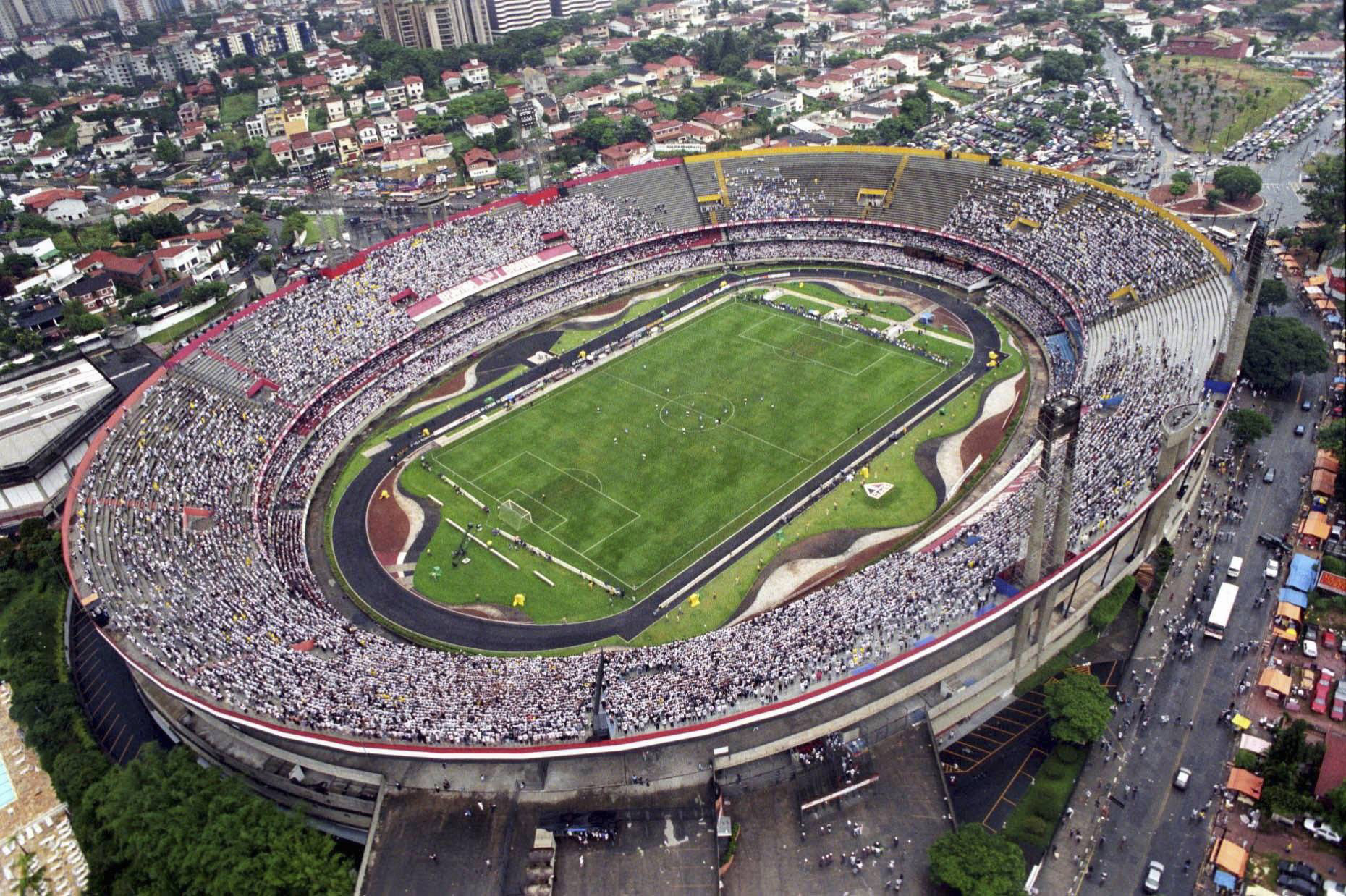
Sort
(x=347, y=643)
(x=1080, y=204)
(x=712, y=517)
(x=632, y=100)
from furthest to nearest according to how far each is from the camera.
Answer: (x=632, y=100)
(x=1080, y=204)
(x=712, y=517)
(x=347, y=643)

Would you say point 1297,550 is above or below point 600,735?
below

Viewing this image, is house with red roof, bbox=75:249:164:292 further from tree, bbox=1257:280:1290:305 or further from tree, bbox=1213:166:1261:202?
tree, bbox=1213:166:1261:202

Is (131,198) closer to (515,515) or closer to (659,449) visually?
(515,515)

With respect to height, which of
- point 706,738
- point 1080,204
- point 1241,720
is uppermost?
point 1080,204

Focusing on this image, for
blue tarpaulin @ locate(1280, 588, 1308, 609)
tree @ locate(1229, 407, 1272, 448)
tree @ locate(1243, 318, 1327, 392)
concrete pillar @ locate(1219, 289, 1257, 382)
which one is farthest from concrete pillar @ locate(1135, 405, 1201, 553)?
tree @ locate(1243, 318, 1327, 392)

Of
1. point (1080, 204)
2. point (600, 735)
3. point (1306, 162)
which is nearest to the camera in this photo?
point (600, 735)

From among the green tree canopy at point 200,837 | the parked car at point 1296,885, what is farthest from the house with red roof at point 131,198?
the parked car at point 1296,885

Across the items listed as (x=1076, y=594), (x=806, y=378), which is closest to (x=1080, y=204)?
(x=806, y=378)

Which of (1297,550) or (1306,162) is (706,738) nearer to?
(1297,550)
